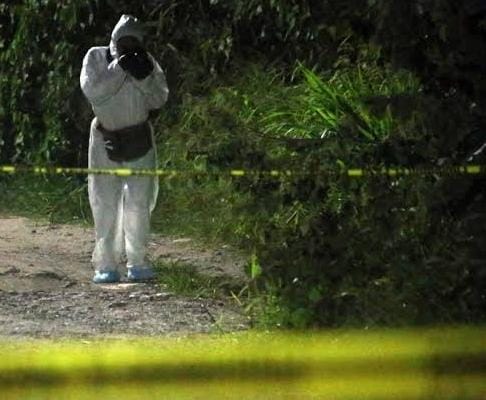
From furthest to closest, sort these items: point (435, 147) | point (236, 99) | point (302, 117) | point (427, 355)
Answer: point (236, 99) → point (302, 117) → point (435, 147) → point (427, 355)

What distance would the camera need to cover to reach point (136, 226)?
368 inches

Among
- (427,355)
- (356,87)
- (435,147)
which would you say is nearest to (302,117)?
(356,87)

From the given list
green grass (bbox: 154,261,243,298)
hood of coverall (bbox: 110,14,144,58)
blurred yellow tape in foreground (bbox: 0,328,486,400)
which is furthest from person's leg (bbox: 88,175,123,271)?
blurred yellow tape in foreground (bbox: 0,328,486,400)

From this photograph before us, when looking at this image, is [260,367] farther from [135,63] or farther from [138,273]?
[135,63]

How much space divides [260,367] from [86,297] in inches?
89.0

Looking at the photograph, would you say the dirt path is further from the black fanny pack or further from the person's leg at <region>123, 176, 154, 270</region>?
the black fanny pack

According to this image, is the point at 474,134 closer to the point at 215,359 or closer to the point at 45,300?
the point at 215,359

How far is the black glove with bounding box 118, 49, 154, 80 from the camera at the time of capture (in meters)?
9.15

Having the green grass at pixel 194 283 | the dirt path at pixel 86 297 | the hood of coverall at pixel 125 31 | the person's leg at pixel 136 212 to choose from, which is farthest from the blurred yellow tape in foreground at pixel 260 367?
the hood of coverall at pixel 125 31

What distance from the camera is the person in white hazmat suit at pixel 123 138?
9164 millimetres

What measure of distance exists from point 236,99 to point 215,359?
447cm

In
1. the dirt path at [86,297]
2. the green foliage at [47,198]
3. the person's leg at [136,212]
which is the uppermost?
the person's leg at [136,212]

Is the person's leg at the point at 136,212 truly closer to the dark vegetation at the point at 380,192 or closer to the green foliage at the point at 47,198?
the dark vegetation at the point at 380,192

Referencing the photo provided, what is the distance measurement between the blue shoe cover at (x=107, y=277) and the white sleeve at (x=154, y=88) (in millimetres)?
1151
